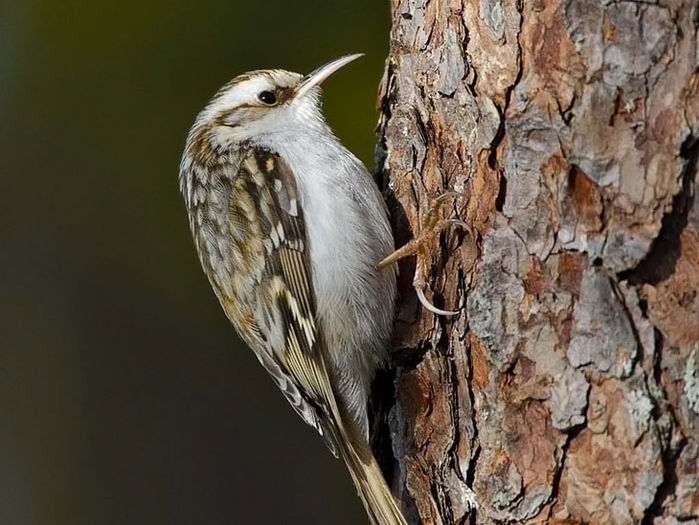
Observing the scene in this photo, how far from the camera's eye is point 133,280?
423 centimetres

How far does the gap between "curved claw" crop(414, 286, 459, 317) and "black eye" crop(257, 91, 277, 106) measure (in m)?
0.78

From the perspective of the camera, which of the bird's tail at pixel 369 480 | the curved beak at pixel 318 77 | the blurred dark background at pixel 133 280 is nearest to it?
the bird's tail at pixel 369 480

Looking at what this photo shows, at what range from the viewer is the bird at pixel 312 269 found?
2.55 meters

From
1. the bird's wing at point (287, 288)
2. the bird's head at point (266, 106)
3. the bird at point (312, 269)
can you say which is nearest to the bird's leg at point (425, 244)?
the bird at point (312, 269)

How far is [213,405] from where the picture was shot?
4.04 metres

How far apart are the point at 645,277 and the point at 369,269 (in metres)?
0.81

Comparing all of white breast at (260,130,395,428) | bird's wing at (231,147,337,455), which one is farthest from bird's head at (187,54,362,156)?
white breast at (260,130,395,428)

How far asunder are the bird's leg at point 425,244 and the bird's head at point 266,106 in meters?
0.54

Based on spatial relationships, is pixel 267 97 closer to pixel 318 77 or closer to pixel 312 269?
pixel 318 77

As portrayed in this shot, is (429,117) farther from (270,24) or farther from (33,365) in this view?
(33,365)

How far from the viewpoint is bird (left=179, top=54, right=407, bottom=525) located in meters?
2.55

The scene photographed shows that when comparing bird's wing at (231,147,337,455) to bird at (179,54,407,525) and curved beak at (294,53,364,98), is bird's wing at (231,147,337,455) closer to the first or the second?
bird at (179,54,407,525)

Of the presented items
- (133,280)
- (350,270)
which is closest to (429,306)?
(350,270)

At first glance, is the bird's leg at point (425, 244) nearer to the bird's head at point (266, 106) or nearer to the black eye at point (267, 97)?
the bird's head at point (266, 106)
